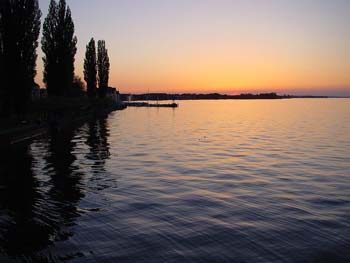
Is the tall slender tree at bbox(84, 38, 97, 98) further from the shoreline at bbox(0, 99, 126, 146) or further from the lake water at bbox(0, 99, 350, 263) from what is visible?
the lake water at bbox(0, 99, 350, 263)

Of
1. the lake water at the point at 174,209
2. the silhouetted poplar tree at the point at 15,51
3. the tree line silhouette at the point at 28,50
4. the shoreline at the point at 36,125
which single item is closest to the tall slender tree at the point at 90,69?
the tree line silhouette at the point at 28,50

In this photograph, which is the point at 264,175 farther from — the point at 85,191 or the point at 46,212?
the point at 46,212

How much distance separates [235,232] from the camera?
28.9ft

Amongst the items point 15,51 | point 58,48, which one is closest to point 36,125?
point 15,51

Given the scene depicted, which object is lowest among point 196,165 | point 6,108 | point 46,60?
point 196,165

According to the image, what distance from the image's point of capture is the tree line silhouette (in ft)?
107

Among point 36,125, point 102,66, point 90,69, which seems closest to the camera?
point 36,125

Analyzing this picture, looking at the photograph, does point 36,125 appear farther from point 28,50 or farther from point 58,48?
point 58,48

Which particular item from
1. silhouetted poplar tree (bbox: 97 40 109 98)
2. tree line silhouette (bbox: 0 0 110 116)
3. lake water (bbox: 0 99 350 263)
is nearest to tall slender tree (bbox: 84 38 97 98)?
silhouetted poplar tree (bbox: 97 40 109 98)

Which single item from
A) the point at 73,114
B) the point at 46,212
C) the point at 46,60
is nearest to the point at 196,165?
the point at 46,212

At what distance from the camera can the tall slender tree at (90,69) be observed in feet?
263

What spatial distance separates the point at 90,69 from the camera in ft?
263

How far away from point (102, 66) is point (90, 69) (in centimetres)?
757

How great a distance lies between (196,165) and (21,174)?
343 inches
